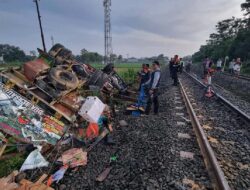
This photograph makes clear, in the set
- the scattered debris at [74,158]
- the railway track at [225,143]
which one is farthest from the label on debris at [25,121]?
the railway track at [225,143]

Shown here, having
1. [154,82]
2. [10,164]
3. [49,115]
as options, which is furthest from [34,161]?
[154,82]

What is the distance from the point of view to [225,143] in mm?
5422

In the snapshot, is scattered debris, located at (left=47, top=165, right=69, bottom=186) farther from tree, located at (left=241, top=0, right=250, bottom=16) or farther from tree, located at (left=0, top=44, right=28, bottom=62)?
tree, located at (left=0, top=44, right=28, bottom=62)

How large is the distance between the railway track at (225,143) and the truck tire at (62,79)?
4.15 m

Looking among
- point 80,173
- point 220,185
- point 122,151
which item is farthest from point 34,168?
point 220,185

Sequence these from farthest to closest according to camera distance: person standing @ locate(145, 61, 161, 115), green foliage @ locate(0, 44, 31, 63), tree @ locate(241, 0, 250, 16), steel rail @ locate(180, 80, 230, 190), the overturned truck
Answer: green foliage @ locate(0, 44, 31, 63), tree @ locate(241, 0, 250, 16), person standing @ locate(145, 61, 161, 115), the overturned truck, steel rail @ locate(180, 80, 230, 190)

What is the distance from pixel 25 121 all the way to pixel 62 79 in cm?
236

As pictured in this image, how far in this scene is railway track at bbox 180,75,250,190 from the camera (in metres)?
3.83

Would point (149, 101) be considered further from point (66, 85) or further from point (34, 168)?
point (34, 168)

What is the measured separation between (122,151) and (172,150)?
112 centimetres

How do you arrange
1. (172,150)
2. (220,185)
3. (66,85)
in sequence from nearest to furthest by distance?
(220,185) < (172,150) < (66,85)

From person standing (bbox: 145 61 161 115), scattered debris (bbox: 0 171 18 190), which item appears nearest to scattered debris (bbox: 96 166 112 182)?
scattered debris (bbox: 0 171 18 190)

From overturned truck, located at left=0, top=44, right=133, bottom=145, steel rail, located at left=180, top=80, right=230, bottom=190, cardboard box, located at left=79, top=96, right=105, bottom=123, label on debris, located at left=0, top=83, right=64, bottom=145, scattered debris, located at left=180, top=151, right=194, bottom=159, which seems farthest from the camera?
cardboard box, located at left=79, top=96, right=105, bottom=123

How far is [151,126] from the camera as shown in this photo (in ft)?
21.6
